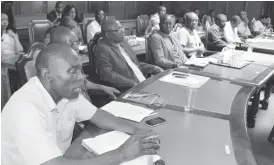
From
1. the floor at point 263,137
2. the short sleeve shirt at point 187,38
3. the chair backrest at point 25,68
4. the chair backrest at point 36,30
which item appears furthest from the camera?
the short sleeve shirt at point 187,38

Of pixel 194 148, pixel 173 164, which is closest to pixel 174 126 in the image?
pixel 194 148

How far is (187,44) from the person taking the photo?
154 inches

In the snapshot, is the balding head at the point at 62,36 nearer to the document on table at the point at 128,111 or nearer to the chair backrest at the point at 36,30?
the document on table at the point at 128,111

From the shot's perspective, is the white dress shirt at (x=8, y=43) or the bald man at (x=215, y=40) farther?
the bald man at (x=215, y=40)

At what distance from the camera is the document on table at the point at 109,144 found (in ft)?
3.55

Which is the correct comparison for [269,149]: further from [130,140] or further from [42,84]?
[42,84]

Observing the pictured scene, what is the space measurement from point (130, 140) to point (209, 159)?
1.05 feet

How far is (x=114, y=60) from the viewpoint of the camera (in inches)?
103

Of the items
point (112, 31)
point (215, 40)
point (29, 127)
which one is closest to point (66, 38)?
point (112, 31)

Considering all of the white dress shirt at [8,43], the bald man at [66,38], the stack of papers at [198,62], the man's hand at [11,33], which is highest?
the bald man at [66,38]

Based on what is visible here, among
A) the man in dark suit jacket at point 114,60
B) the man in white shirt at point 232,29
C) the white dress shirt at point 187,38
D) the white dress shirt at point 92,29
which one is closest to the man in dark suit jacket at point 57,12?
the white dress shirt at point 92,29

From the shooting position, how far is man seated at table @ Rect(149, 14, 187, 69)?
309cm

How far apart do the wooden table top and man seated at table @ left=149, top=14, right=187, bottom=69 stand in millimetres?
1066

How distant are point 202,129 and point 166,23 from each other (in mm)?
2019
